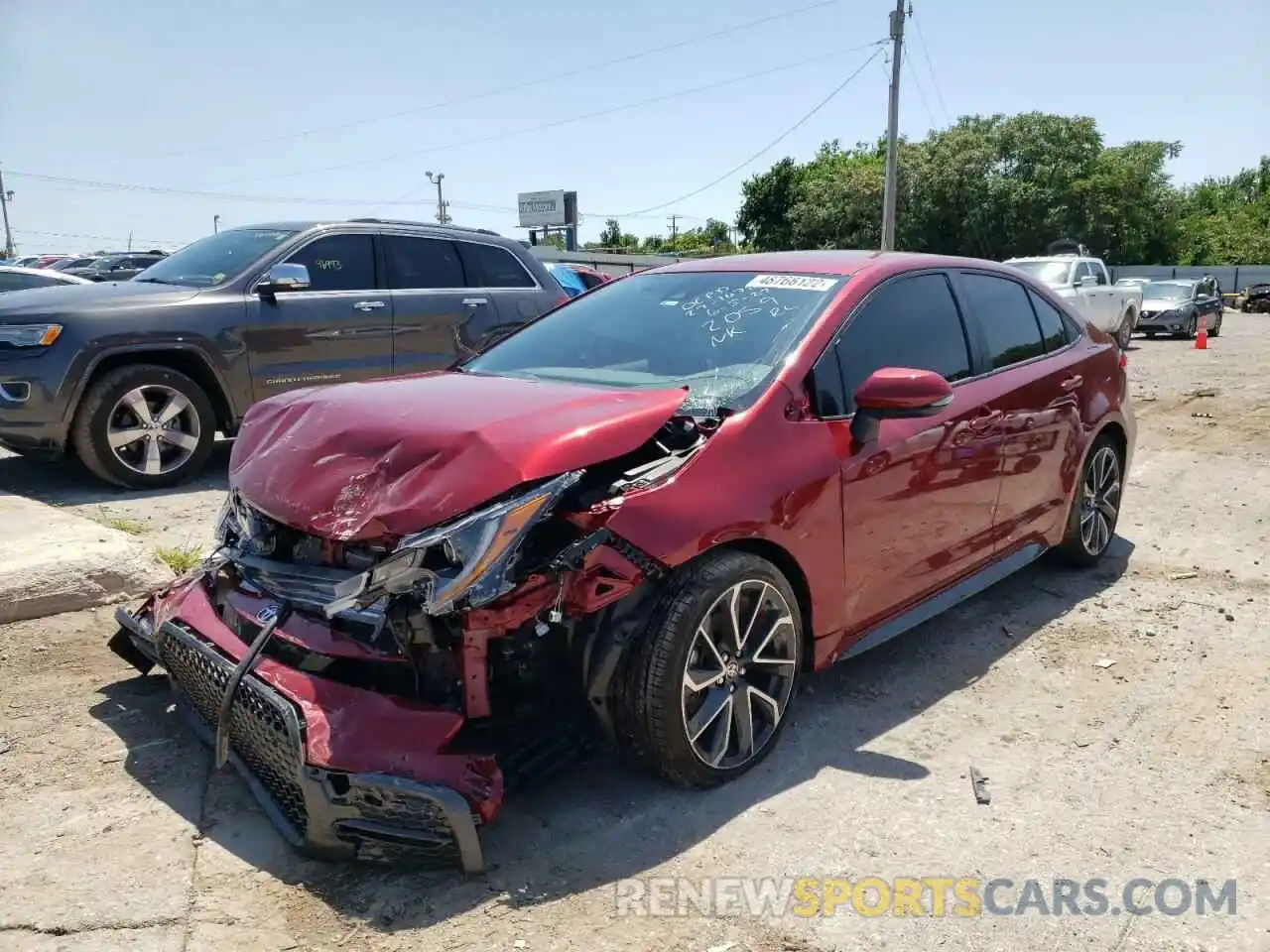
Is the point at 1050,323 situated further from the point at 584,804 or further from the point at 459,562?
the point at 459,562

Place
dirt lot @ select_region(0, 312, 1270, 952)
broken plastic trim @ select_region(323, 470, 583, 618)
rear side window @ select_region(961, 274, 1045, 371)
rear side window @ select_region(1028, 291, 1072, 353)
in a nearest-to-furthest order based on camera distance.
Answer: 1. dirt lot @ select_region(0, 312, 1270, 952)
2. broken plastic trim @ select_region(323, 470, 583, 618)
3. rear side window @ select_region(961, 274, 1045, 371)
4. rear side window @ select_region(1028, 291, 1072, 353)

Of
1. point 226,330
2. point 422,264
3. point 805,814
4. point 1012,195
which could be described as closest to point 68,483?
point 226,330

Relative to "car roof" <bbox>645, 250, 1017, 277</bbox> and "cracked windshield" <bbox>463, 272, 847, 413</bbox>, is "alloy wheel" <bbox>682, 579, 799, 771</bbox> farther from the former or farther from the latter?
"car roof" <bbox>645, 250, 1017, 277</bbox>

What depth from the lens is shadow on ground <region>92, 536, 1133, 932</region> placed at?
8.63 ft

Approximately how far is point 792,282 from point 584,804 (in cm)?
211

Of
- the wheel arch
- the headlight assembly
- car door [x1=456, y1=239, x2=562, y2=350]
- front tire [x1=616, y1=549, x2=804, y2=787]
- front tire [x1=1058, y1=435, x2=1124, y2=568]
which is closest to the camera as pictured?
front tire [x1=616, y1=549, x2=804, y2=787]

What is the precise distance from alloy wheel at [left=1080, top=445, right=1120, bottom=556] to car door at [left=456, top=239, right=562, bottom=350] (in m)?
4.55

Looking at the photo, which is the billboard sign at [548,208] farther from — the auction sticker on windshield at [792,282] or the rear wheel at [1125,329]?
the auction sticker on windshield at [792,282]

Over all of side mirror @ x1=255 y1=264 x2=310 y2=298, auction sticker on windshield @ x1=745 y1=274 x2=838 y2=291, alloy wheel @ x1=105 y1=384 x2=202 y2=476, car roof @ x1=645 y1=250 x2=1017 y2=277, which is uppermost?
side mirror @ x1=255 y1=264 x2=310 y2=298

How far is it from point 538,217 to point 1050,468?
67.6 m

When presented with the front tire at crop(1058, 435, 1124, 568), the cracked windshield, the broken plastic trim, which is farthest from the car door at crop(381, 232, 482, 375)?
the broken plastic trim

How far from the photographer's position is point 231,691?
9.09 ft

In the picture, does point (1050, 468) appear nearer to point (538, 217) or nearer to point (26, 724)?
point (26, 724)

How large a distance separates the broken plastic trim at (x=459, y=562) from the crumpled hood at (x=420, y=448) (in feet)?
0.17
